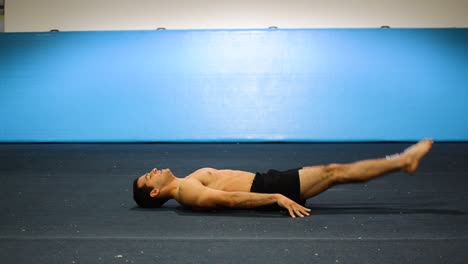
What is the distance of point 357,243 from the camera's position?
4.52 metres

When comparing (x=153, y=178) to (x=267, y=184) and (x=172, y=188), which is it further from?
(x=267, y=184)

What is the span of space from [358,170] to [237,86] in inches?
253

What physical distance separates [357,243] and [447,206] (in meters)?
1.55

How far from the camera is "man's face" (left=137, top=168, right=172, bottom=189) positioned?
5.54 m

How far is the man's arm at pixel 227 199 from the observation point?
5289 millimetres

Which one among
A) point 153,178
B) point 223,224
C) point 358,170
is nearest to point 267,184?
point 223,224

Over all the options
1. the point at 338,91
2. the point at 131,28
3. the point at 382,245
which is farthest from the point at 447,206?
the point at 131,28

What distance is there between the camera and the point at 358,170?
512 centimetres

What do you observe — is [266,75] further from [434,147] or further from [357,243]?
[357,243]

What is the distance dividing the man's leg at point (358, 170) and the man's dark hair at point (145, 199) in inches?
42.4

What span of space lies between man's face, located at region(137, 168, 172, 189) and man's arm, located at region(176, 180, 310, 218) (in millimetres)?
155

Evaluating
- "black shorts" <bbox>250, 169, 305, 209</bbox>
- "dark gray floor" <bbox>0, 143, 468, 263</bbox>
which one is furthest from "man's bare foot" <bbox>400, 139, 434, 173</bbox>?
"black shorts" <bbox>250, 169, 305, 209</bbox>

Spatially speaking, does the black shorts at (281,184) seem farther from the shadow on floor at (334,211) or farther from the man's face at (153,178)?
the man's face at (153,178)

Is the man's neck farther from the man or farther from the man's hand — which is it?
the man's hand
